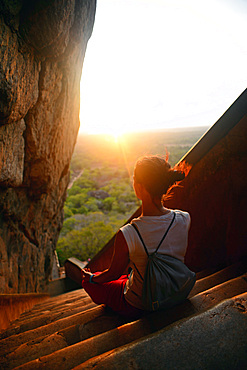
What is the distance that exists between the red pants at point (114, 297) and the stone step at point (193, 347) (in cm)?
60

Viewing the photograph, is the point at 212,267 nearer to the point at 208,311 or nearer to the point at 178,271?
the point at 178,271

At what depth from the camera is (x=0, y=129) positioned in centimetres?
262

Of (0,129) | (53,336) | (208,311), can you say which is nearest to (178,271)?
(208,311)

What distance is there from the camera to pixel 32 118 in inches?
140

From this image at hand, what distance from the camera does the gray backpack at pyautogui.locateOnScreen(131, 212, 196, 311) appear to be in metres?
1.49

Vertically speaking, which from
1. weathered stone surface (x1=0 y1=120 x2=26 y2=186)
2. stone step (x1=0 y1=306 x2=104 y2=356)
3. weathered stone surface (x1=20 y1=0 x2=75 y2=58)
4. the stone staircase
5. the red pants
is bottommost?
stone step (x1=0 y1=306 x2=104 y2=356)

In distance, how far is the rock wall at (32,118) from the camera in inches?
93.8

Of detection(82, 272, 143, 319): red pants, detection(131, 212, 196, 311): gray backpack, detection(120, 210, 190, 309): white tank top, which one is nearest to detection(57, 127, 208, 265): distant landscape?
detection(120, 210, 190, 309): white tank top

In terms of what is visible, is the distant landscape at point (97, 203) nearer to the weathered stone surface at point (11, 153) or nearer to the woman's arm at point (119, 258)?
the woman's arm at point (119, 258)

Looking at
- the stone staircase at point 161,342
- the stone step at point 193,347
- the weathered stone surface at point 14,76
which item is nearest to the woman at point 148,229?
the stone staircase at point 161,342

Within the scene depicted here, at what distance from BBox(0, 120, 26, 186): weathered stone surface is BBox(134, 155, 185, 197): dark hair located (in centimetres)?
196

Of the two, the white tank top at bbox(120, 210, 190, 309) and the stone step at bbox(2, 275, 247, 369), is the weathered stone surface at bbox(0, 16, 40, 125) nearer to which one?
the white tank top at bbox(120, 210, 190, 309)

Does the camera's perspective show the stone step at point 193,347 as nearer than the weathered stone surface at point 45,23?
Yes

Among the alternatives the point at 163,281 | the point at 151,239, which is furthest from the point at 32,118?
the point at 163,281
